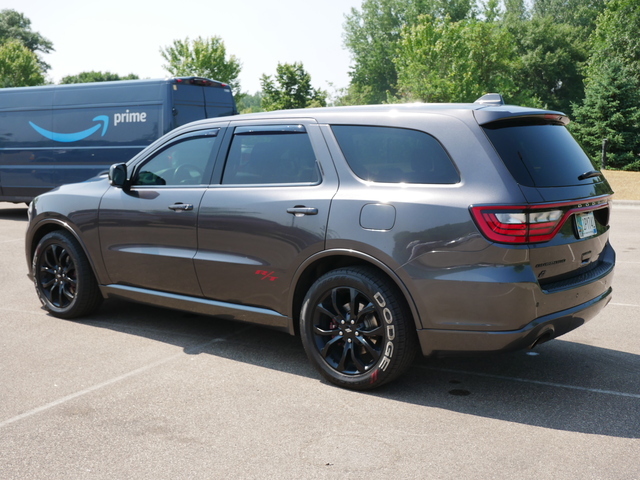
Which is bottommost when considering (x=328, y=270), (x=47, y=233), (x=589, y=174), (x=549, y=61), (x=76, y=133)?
(x=328, y=270)

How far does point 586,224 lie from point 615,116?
2892cm

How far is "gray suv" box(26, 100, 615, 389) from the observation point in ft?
12.5

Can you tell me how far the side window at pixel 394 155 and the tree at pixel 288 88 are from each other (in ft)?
143

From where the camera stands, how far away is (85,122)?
13734 millimetres

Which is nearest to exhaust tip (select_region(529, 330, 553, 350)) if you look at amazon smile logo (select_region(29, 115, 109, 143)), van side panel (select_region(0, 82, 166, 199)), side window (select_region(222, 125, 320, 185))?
side window (select_region(222, 125, 320, 185))

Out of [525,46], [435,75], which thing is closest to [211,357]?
[435,75]

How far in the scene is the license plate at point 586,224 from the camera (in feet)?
13.5

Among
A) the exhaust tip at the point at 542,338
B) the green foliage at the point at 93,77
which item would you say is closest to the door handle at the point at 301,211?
the exhaust tip at the point at 542,338

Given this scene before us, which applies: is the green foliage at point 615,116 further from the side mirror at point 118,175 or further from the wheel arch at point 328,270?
the wheel arch at point 328,270

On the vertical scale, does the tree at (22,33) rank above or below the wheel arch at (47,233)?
above

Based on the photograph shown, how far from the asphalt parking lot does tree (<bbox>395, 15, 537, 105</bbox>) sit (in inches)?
1743

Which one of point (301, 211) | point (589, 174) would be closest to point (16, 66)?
point (301, 211)

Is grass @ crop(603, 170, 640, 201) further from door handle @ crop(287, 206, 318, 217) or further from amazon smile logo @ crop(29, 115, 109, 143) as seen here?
door handle @ crop(287, 206, 318, 217)

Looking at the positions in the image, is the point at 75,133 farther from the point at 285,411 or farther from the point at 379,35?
the point at 379,35
